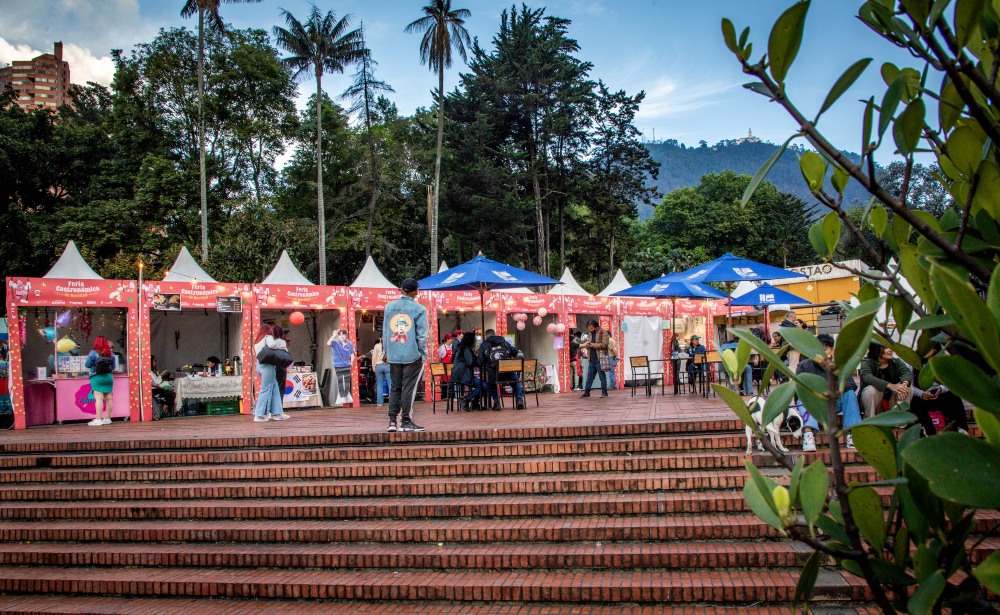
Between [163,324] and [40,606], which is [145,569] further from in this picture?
[163,324]

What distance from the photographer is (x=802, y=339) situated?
1.14 metres

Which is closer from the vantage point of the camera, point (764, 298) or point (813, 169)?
point (813, 169)

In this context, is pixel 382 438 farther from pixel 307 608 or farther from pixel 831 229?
pixel 831 229

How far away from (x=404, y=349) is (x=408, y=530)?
8.27 ft

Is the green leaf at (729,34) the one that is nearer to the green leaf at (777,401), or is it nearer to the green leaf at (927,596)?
the green leaf at (777,401)

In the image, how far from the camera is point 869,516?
1181 mm

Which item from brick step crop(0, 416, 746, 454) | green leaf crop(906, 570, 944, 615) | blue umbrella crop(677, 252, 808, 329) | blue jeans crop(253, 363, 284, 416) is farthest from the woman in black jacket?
green leaf crop(906, 570, 944, 615)

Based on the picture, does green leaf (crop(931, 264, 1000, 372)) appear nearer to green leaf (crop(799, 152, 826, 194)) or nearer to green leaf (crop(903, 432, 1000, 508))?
green leaf (crop(903, 432, 1000, 508))

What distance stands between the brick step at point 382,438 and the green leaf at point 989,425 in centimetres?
591

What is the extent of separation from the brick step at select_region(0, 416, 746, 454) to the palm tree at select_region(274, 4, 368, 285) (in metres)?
18.2

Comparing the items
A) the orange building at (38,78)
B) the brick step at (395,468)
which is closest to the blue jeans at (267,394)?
the brick step at (395,468)

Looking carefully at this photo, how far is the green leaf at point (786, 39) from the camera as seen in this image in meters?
1.08

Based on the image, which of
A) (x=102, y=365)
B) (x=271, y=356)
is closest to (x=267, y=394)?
(x=271, y=356)

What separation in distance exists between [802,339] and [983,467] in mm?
306
